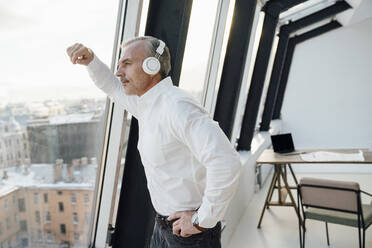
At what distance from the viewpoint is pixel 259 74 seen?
224 inches

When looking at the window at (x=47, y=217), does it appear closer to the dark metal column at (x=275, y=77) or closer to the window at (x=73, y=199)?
the window at (x=73, y=199)

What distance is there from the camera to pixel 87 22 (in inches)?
69.0

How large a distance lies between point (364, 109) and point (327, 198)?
258 inches

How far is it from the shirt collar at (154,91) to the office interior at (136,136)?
1.33 feet

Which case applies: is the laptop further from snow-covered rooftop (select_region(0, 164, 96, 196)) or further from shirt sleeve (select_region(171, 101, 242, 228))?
shirt sleeve (select_region(171, 101, 242, 228))

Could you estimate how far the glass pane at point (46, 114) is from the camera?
1.42 m

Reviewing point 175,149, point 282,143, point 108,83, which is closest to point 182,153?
point 175,149

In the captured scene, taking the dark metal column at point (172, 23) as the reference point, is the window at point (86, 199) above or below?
below

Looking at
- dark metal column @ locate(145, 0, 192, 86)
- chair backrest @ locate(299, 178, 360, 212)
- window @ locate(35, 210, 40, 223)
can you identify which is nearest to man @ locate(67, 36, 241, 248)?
dark metal column @ locate(145, 0, 192, 86)

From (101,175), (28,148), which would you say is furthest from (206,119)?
(101,175)

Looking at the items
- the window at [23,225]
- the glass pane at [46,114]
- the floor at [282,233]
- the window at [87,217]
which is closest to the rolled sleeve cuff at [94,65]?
the glass pane at [46,114]

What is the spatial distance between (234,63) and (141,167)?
2.02 m

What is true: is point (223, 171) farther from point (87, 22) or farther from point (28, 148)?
point (87, 22)

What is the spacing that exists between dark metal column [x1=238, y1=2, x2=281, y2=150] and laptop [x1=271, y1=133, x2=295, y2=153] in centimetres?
103
